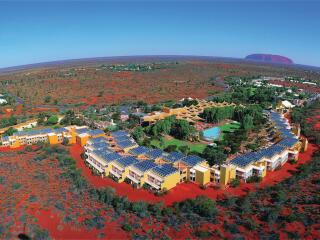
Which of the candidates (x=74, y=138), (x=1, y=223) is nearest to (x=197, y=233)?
(x=1, y=223)

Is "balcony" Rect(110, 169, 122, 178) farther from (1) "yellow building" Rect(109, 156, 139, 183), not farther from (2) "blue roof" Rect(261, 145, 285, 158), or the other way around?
(2) "blue roof" Rect(261, 145, 285, 158)

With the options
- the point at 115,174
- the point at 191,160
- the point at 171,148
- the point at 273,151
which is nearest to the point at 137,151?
the point at 115,174

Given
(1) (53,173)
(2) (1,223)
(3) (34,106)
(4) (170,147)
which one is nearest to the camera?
(2) (1,223)

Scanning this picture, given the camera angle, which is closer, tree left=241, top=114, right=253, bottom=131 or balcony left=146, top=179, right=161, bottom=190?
balcony left=146, top=179, right=161, bottom=190

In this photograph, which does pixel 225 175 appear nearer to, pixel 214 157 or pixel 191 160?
pixel 191 160

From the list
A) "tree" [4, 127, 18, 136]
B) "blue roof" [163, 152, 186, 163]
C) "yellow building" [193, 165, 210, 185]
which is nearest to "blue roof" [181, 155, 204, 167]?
"blue roof" [163, 152, 186, 163]

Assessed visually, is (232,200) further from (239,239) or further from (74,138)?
(74,138)

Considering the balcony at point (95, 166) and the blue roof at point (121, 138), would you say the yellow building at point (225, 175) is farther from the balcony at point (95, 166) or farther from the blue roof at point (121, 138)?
the blue roof at point (121, 138)
